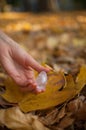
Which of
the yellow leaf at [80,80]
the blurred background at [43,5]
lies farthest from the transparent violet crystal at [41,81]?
the blurred background at [43,5]

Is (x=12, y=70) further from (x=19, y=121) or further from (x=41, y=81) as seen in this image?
(x=19, y=121)

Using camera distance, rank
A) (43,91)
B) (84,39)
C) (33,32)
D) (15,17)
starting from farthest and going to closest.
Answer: (15,17) → (33,32) → (84,39) → (43,91)

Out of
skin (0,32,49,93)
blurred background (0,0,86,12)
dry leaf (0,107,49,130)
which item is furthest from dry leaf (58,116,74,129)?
blurred background (0,0,86,12)

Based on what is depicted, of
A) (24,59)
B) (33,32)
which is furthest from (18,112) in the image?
(33,32)

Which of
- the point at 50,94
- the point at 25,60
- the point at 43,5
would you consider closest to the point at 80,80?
the point at 50,94

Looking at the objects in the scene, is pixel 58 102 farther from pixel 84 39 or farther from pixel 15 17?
pixel 15 17

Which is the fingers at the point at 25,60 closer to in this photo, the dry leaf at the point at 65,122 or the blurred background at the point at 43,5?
the dry leaf at the point at 65,122

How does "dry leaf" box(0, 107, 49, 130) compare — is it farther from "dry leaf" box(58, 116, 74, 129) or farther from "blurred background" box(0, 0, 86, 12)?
"blurred background" box(0, 0, 86, 12)
